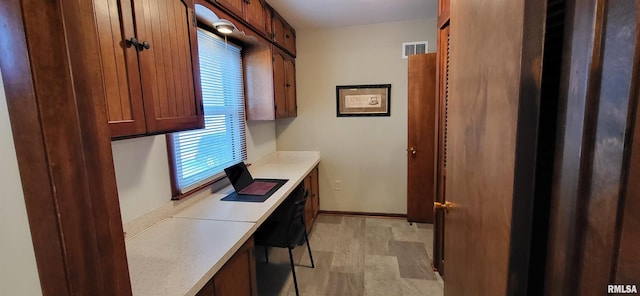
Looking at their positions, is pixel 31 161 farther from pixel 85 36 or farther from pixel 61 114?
pixel 85 36

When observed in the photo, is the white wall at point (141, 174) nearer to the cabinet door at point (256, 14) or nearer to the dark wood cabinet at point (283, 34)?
the cabinet door at point (256, 14)

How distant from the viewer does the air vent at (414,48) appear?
309 centimetres

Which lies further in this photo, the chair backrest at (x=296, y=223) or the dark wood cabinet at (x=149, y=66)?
the chair backrest at (x=296, y=223)

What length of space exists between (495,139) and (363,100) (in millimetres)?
2675

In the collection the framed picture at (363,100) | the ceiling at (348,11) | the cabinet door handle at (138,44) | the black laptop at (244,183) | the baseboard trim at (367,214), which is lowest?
the baseboard trim at (367,214)

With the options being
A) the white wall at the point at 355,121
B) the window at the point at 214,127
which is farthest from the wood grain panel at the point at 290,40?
the window at the point at 214,127

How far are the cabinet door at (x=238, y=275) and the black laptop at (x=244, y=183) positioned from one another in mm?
616

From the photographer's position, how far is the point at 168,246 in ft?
4.23

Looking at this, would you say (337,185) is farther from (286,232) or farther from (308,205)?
(286,232)

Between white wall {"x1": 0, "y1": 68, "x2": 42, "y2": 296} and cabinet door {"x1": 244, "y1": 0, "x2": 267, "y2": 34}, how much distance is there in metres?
1.87

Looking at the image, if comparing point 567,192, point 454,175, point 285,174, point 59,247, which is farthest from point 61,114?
point 285,174

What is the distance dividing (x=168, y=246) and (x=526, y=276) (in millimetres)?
1377

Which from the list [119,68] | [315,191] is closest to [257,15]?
[119,68]

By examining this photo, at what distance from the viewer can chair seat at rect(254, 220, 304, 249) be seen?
6.49 feet
